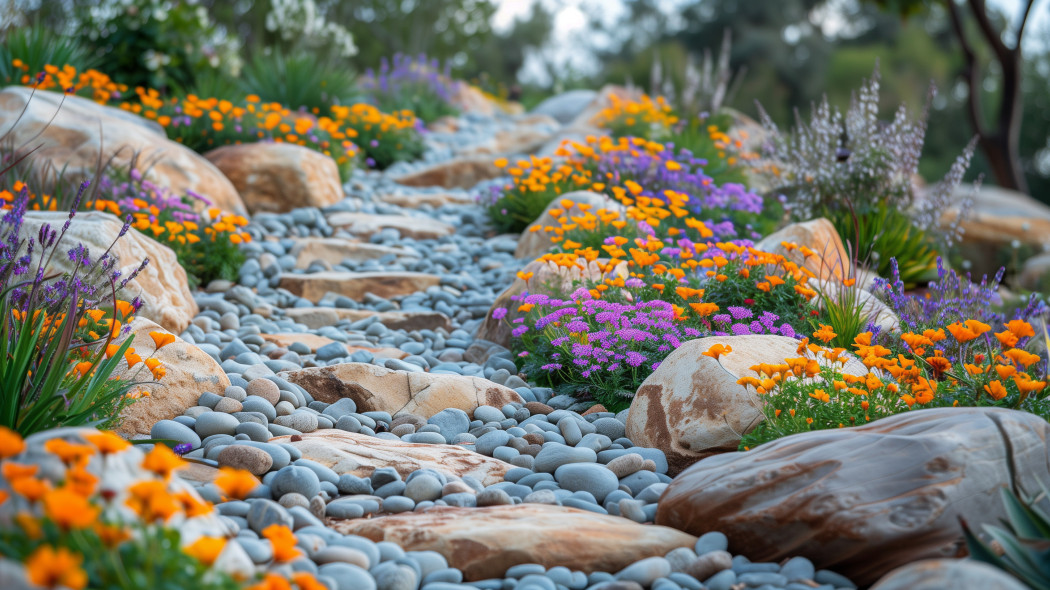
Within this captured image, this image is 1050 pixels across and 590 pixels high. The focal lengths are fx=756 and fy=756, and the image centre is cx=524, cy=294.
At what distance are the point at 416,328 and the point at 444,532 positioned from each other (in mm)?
2685

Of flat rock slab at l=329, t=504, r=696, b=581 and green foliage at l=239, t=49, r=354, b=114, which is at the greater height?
green foliage at l=239, t=49, r=354, b=114

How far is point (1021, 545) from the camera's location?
71.7 inches

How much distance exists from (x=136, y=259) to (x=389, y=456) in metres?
2.13

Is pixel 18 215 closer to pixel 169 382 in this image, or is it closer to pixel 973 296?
pixel 169 382

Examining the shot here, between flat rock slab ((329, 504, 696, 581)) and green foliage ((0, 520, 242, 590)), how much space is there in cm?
→ 84

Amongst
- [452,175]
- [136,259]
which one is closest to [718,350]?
[136,259]

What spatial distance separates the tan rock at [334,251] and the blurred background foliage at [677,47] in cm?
464

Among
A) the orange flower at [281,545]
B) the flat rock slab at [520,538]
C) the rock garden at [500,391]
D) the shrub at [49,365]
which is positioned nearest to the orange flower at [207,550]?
the rock garden at [500,391]

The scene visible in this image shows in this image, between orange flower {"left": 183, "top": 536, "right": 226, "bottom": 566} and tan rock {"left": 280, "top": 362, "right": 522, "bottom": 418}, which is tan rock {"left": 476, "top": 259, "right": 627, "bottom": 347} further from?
Result: orange flower {"left": 183, "top": 536, "right": 226, "bottom": 566}

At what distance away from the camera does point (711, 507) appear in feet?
7.75

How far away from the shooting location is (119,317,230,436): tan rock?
293 centimetres

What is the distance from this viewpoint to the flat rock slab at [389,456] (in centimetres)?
279

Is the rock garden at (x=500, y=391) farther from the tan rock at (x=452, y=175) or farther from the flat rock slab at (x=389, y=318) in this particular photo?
the tan rock at (x=452, y=175)

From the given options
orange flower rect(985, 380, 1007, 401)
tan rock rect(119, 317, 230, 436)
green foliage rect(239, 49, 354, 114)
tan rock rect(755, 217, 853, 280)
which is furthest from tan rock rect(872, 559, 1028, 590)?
green foliage rect(239, 49, 354, 114)
